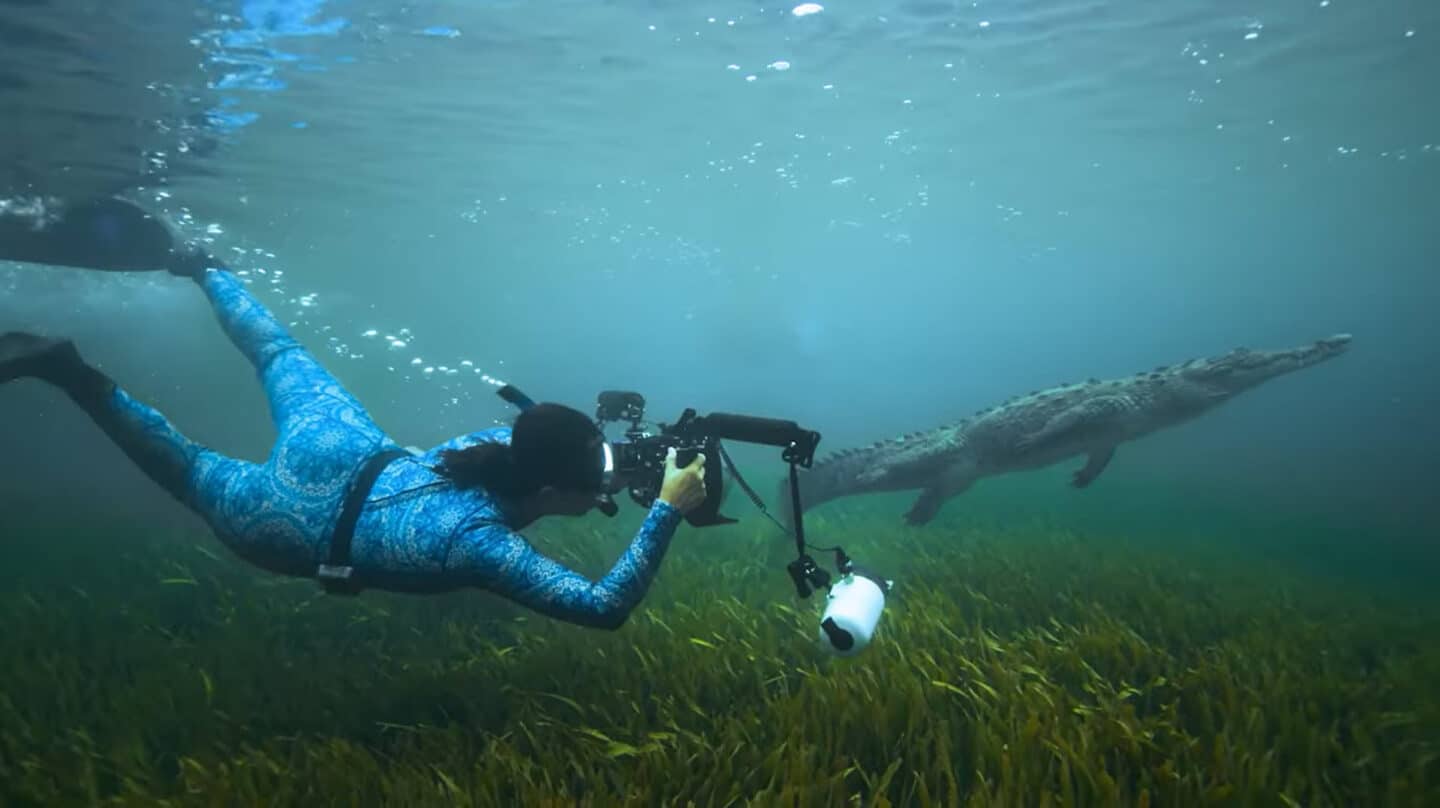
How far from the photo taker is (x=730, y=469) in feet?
12.0

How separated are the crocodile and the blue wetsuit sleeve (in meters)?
5.31

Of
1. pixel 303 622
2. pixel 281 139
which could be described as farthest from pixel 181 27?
pixel 303 622

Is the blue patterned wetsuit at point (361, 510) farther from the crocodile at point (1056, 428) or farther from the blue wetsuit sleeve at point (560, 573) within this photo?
the crocodile at point (1056, 428)

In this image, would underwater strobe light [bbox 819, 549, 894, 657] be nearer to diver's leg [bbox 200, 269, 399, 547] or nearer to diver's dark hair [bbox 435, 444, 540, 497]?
diver's dark hair [bbox 435, 444, 540, 497]

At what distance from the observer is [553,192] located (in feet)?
79.6

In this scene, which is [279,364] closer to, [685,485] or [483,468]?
[483,468]

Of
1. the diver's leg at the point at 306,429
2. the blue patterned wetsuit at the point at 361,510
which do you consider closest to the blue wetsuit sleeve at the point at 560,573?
the blue patterned wetsuit at the point at 361,510

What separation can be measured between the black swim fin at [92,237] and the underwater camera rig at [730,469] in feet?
19.7

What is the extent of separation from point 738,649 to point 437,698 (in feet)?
6.23

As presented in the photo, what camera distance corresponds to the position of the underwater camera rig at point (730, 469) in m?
3.12

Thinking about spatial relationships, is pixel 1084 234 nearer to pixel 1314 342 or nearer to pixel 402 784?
pixel 1314 342

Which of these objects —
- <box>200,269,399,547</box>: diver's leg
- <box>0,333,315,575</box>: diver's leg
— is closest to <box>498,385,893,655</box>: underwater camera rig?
<box>200,269,399,547</box>: diver's leg

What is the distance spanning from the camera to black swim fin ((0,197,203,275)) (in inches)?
351

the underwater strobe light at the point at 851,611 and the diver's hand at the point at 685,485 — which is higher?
the diver's hand at the point at 685,485
